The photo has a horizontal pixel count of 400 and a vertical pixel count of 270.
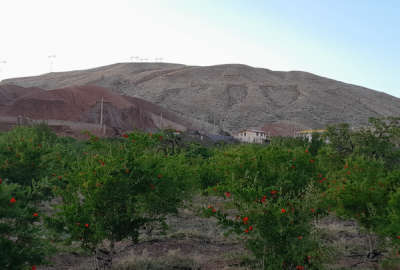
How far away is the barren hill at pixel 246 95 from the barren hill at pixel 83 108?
14.2 m

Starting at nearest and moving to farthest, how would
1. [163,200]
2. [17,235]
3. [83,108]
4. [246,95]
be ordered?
[17,235]
[163,200]
[83,108]
[246,95]

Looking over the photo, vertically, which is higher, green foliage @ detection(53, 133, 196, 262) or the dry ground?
green foliage @ detection(53, 133, 196, 262)

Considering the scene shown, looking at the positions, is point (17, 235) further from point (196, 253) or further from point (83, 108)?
point (83, 108)

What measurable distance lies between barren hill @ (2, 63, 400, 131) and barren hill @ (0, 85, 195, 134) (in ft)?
46.5

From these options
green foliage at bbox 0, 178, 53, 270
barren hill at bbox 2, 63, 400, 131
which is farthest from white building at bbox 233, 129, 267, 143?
green foliage at bbox 0, 178, 53, 270

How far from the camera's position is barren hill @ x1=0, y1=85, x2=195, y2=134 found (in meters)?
Answer: 60.2

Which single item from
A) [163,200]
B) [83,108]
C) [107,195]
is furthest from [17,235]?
[83,108]

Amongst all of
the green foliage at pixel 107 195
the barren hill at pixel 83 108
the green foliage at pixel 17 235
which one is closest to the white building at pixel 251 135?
the barren hill at pixel 83 108

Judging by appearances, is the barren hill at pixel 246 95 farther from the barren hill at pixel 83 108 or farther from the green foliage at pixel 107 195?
the green foliage at pixel 107 195

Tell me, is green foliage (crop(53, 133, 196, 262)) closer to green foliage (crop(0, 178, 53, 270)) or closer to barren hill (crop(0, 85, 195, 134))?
green foliage (crop(0, 178, 53, 270))

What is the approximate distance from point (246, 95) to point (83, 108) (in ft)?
157

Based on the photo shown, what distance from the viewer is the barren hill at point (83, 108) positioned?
2371 inches

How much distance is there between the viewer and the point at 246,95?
98938 millimetres

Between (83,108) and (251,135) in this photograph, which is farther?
(251,135)
